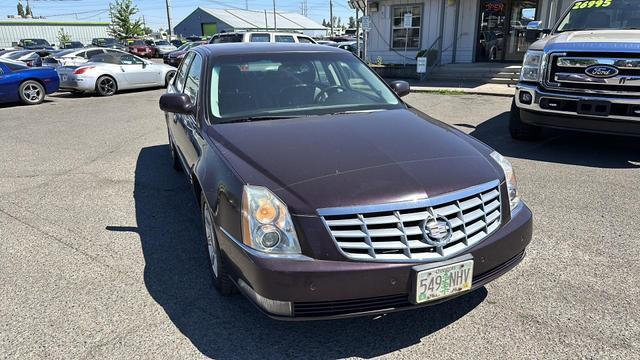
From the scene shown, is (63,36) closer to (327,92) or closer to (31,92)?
(31,92)

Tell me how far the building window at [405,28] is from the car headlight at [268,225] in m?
16.2

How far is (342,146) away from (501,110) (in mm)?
8174

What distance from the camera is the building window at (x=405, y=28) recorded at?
17.1 m

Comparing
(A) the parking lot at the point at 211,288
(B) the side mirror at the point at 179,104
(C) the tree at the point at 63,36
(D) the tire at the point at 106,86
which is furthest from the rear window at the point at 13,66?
(C) the tree at the point at 63,36

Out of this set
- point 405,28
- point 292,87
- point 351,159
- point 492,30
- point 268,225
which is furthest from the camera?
point 405,28

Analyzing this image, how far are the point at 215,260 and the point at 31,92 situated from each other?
1233 centimetres

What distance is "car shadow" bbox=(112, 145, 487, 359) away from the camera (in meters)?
2.53

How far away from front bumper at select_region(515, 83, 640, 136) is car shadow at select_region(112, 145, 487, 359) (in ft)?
12.7

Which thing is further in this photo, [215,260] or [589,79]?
[589,79]

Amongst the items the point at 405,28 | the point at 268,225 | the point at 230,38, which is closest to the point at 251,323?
the point at 268,225

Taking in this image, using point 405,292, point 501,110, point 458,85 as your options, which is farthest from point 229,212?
point 458,85

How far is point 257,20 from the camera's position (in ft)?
229

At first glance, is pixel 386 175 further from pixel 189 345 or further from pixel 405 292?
pixel 189 345

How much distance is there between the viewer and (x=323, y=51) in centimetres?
420
